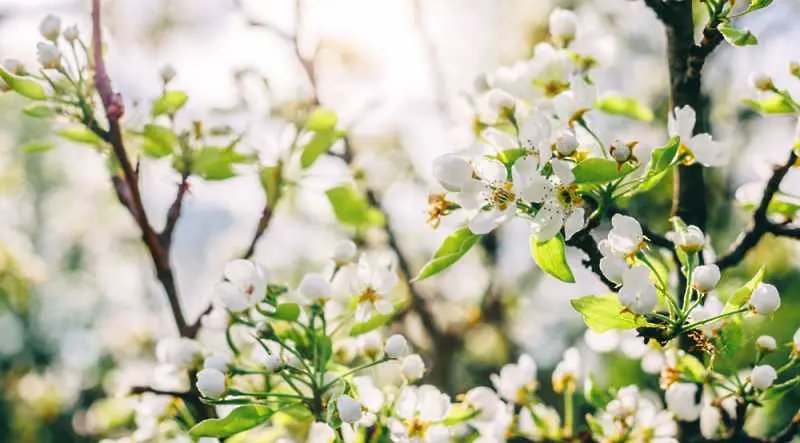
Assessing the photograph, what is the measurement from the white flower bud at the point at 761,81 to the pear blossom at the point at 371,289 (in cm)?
68

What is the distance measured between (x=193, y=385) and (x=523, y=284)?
7.15 feet

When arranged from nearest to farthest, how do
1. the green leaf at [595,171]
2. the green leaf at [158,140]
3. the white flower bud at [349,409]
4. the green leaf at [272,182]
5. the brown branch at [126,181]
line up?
the green leaf at [595,171]
the white flower bud at [349,409]
the brown branch at [126,181]
the green leaf at [158,140]
the green leaf at [272,182]

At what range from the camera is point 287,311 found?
4.08ft

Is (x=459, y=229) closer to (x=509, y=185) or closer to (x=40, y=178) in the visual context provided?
(x=509, y=185)

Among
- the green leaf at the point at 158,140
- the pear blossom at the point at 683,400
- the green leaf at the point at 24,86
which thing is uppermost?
the green leaf at the point at 24,86

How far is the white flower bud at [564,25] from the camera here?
56.4 inches

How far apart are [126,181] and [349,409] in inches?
29.3

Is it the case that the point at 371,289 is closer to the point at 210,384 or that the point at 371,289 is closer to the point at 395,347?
the point at 395,347

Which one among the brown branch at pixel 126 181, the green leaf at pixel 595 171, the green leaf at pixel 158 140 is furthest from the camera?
the green leaf at pixel 158 140

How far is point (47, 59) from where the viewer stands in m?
1.37

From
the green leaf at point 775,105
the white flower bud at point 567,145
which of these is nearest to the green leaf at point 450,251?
the white flower bud at point 567,145

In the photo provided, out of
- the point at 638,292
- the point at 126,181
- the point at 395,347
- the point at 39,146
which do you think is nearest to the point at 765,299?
the point at 638,292

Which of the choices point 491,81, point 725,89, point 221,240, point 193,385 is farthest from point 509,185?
point 221,240

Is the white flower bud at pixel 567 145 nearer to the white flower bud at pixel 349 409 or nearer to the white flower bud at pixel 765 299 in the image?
the white flower bud at pixel 765 299
